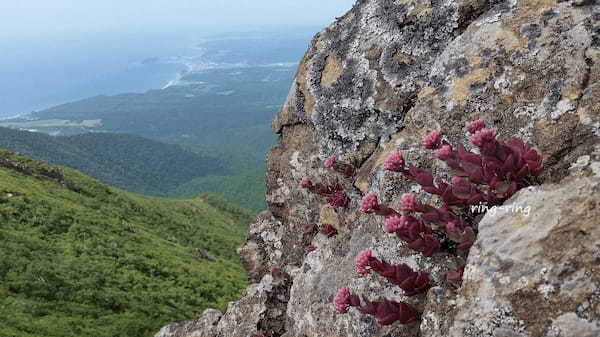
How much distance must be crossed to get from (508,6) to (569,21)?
48.8 inches

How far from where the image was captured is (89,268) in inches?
836

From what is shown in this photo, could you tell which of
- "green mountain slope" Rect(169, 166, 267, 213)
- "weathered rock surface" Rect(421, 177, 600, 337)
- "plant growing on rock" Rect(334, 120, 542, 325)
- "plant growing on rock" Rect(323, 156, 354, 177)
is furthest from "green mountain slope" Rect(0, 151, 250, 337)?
"green mountain slope" Rect(169, 166, 267, 213)

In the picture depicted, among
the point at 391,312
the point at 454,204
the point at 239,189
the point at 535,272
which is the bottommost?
the point at 239,189

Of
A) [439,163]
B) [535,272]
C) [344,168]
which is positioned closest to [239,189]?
[344,168]

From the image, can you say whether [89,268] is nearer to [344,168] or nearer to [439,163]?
[344,168]

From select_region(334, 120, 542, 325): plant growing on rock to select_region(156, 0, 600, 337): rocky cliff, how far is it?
0.19 metres

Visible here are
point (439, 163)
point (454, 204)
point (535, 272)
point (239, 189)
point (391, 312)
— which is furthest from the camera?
point (239, 189)

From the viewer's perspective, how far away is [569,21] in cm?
548

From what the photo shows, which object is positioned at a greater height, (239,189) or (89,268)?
(89,268)

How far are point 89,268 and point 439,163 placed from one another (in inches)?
833

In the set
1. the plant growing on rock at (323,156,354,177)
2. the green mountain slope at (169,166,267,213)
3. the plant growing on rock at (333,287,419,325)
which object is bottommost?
the green mountain slope at (169,166,267,213)

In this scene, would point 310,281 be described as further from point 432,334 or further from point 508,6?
point 508,6

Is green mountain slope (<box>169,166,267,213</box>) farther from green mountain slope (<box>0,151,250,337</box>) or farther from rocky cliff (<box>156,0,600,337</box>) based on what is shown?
rocky cliff (<box>156,0,600,337</box>)

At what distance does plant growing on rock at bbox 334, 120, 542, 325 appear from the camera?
3863 mm
